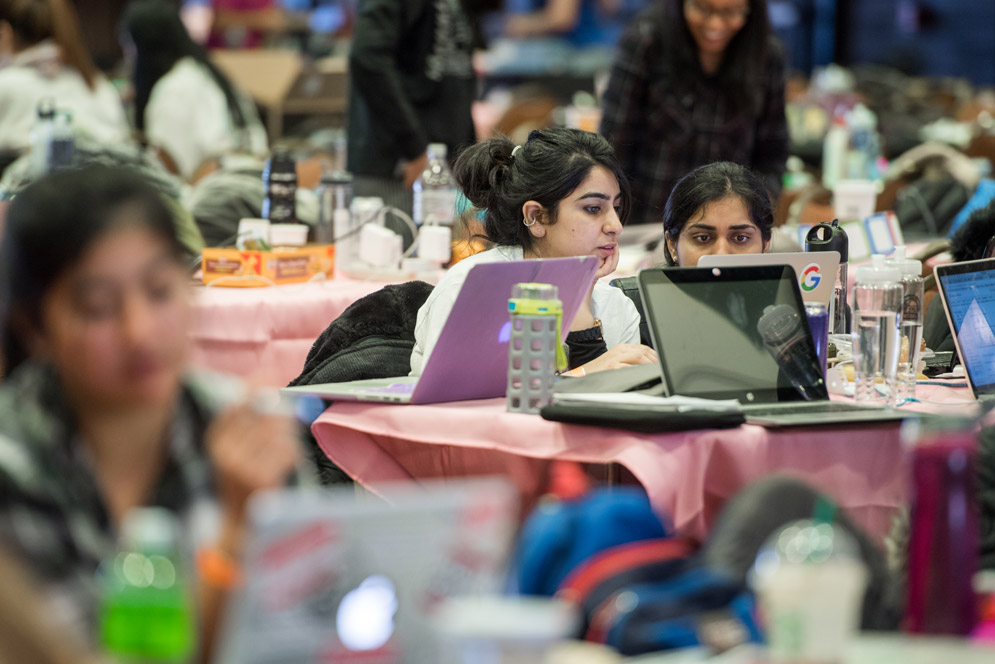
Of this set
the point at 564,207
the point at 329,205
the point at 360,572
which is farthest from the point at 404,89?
the point at 360,572

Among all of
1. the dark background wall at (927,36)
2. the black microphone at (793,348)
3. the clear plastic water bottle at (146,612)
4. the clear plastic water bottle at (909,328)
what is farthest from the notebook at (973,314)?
the dark background wall at (927,36)

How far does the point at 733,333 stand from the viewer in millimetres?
2557

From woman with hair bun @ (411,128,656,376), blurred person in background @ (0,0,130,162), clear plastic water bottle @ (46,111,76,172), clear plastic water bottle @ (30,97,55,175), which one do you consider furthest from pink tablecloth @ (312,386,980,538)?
blurred person in background @ (0,0,130,162)

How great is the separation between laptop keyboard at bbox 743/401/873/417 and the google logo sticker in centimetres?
34

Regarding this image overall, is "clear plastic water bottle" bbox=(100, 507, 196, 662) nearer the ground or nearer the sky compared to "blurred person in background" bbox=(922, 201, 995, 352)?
nearer the ground

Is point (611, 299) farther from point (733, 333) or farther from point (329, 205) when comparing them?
point (329, 205)

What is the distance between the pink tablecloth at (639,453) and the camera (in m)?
2.24

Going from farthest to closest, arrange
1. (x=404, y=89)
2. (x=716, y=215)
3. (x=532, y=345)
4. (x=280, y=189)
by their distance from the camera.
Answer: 1. (x=404, y=89)
2. (x=280, y=189)
3. (x=716, y=215)
4. (x=532, y=345)

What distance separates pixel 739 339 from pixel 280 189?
210cm

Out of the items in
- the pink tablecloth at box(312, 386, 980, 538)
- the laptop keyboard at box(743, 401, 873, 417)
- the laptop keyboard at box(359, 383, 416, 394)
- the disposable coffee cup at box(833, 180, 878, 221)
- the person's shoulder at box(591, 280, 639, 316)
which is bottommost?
the pink tablecloth at box(312, 386, 980, 538)

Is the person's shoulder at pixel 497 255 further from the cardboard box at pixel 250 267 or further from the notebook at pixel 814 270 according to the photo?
the cardboard box at pixel 250 267

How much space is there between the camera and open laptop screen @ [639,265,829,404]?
2506 mm

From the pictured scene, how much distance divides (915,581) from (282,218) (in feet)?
10.3

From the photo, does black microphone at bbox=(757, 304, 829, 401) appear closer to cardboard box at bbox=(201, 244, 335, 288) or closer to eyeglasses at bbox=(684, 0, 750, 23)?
cardboard box at bbox=(201, 244, 335, 288)
